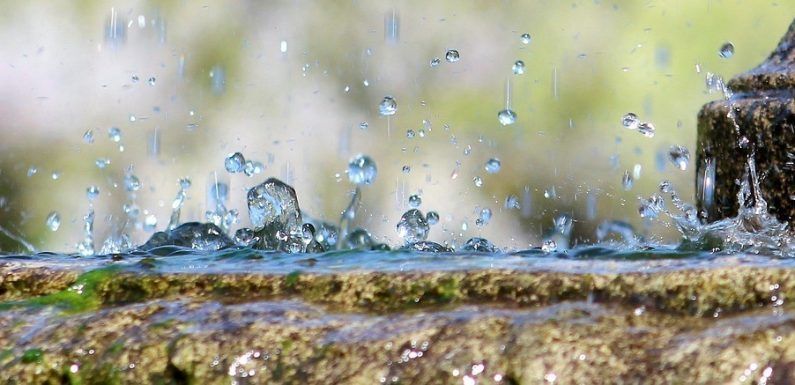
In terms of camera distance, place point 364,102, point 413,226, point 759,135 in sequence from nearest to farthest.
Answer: point 759,135 → point 413,226 → point 364,102

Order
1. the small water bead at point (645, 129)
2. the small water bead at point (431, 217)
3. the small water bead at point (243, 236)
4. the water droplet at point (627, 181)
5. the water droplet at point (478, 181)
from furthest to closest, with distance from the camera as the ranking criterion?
the water droplet at point (478, 181) → the water droplet at point (627, 181) → the small water bead at point (645, 129) → the small water bead at point (431, 217) → the small water bead at point (243, 236)

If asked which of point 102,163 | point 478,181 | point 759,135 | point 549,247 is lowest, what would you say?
point 549,247

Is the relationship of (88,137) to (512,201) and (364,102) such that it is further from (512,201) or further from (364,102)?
(512,201)

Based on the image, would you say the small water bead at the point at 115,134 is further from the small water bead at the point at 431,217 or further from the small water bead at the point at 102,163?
the small water bead at the point at 431,217

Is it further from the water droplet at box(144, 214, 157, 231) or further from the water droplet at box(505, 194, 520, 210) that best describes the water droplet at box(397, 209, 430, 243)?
the water droplet at box(505, 194, 520, 210)

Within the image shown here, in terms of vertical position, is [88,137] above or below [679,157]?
above

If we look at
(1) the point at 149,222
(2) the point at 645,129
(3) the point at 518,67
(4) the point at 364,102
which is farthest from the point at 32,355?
(4) the point at 364,102

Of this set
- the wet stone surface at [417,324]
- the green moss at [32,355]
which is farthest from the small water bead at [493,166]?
the green moss at [32,355]
